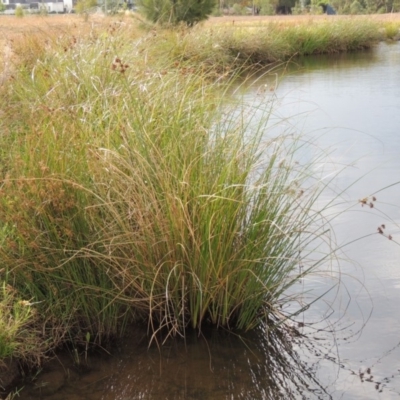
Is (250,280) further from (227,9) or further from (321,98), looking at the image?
(227,9)

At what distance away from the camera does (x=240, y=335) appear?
3.71 metres

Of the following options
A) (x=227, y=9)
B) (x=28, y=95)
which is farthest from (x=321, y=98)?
(x=227, y=9)

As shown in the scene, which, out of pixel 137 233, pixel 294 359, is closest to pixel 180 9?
pixel 137 233

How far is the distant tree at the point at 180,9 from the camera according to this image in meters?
16.8

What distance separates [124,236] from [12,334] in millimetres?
690

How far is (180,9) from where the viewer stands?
1702 cm

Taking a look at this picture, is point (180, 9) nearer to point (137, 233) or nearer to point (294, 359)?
point (137, 233)

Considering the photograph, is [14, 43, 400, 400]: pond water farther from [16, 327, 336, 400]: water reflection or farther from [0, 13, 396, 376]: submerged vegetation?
[0, 13, 396, 376]: submerged vegetation

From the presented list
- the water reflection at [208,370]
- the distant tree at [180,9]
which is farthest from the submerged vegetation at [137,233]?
the distant tree at [180,9]

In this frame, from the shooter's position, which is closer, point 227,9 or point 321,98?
point 321,98

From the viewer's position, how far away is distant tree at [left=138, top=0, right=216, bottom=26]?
16.8 meters

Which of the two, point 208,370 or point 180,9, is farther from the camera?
point 180,9

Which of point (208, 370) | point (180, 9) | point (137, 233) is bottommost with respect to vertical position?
point (180, 9)

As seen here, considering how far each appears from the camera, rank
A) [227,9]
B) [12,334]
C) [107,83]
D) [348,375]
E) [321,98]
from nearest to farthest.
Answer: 1. [12,334]
2. [348,375]
3. [107,83]
4. [321,98]
5. [227,9]
